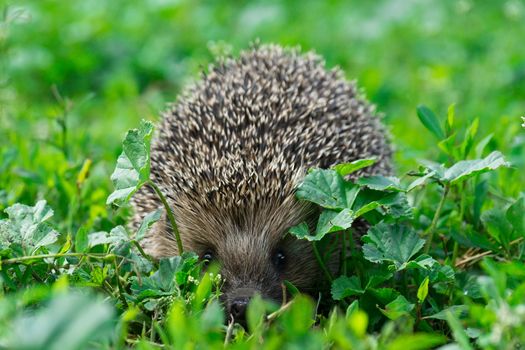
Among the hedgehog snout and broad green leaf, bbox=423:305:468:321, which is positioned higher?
the hedgehog snout

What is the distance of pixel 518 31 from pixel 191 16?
288cm

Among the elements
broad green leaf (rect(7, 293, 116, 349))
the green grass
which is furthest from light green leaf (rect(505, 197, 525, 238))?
broad green leaf (rect(7, 293, 116, 349))

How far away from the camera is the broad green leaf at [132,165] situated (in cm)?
258

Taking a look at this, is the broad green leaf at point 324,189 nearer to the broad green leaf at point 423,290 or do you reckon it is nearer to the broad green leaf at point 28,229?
the broad green leaf at point 423,290

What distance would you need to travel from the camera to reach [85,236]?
275cm

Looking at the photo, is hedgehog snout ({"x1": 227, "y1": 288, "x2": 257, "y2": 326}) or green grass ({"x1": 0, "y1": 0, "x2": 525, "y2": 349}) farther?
hedgehog snout ({"x1": 227, "y1": 288, "x2": 257, "y2": 326})

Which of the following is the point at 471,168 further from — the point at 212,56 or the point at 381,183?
the point at 212,56

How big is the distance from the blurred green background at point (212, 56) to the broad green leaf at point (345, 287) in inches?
61.2

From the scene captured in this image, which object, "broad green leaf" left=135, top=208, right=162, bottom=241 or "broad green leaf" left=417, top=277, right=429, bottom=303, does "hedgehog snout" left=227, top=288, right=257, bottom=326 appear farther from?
"broad green leaf" left=417, top=277, right=429, bottom=303

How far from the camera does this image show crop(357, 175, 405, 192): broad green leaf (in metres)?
2.68

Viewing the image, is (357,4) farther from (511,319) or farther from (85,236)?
(511,319)

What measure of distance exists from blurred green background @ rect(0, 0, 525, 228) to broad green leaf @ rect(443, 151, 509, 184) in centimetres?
128

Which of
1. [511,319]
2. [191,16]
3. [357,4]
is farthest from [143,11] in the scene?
[511,319]

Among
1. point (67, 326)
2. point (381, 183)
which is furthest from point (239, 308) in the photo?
point (67, 326)
